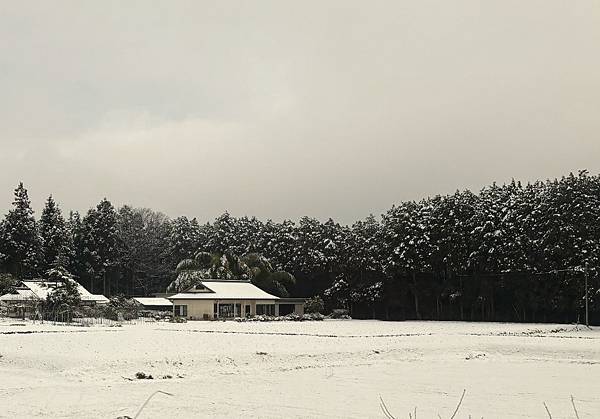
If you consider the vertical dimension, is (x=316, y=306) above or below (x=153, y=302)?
below

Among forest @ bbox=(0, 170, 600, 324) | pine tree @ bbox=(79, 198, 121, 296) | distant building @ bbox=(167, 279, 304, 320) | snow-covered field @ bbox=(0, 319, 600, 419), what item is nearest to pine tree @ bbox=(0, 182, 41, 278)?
forest @ bbox=(0, 170, 600, 324)

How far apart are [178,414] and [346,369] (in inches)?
385

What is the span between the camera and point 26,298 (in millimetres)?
58188

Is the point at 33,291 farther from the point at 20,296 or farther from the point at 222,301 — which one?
the point at 222,301

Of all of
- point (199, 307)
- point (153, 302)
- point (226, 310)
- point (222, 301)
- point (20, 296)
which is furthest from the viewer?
point (153, 302)

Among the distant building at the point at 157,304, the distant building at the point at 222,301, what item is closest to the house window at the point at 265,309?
the distant building at the point at 222,301

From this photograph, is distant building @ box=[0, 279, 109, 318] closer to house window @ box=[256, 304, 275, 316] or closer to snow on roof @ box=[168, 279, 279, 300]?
snow on roof @ box=[168, 279, 279, 300]

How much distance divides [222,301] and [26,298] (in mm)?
15952

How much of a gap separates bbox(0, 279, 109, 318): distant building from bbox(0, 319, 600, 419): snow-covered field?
2509 centimetres

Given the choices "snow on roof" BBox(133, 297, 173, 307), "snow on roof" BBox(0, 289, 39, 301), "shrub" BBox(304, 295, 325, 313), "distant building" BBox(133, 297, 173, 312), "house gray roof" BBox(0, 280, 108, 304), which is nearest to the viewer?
"snow on roof" BBox(0, 289, 39, 301)

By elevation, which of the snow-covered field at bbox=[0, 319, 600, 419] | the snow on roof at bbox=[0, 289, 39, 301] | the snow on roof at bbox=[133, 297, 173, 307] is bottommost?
the snow-covered field at bbox=[0, 319, 600, 419]

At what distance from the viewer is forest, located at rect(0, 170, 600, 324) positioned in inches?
2104

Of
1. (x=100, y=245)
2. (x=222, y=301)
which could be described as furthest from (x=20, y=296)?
(x=100, y=245)

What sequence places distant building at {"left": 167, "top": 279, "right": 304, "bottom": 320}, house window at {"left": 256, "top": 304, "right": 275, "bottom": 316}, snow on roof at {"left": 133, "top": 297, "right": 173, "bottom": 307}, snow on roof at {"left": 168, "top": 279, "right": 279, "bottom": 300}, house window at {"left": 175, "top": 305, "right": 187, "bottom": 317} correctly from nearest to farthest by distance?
1. distant building at {"left": 167, "top": 279, "right": 304, "bottom": 320}
2. snow on roof at {"left": 168, "top": 279, "right": 279, "bottom": 300}
3. house window at {"left": 175, "top": 305, "right": 187, "bottom": 317}
4. house window at {"left": 256, "top": 304, "right": 275, "bottom": 316}
5. snow on roof at {"left": 133, "top": 297, "right": 173, "bottom": 307}
